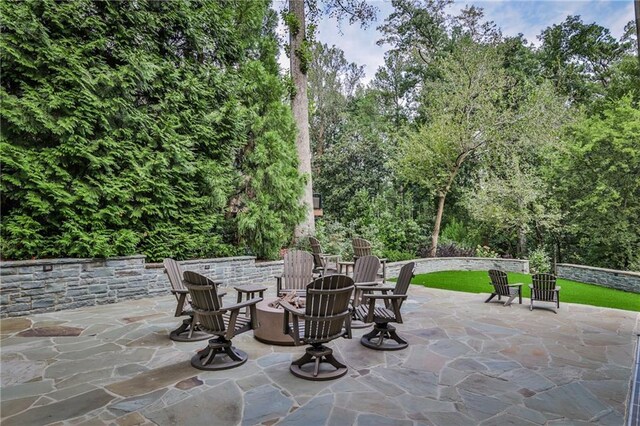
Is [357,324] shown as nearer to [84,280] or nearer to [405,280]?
[405,280]

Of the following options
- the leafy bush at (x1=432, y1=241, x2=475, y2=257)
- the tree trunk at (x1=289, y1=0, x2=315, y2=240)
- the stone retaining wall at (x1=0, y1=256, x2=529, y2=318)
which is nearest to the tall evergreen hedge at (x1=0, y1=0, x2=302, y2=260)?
the stone retaining wall at (x1=0, y1=256, x2=529, y2=318)

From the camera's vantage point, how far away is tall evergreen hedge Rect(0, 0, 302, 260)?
5.39m

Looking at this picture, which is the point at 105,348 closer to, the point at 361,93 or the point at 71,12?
the point at 71,12

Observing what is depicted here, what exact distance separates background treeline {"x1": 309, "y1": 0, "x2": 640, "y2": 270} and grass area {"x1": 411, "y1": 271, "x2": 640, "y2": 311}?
57.9 inches

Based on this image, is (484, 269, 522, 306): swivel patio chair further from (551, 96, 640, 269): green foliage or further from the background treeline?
(551, 96, 640, 269): green foliage

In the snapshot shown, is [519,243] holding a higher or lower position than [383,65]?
lower

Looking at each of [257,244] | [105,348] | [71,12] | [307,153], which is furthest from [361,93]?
[105,348]

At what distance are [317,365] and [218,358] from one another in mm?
1099

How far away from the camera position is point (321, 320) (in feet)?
10.1

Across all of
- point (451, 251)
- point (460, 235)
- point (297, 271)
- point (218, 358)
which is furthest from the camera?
point (460, 235)

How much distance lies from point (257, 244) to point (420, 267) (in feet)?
16.9

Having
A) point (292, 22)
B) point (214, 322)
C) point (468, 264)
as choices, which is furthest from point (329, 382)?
point (468, 264)

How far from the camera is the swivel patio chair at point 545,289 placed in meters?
5.87

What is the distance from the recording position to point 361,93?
63.7ft
